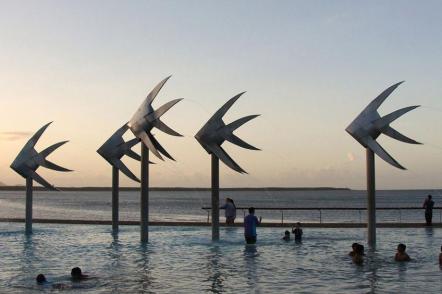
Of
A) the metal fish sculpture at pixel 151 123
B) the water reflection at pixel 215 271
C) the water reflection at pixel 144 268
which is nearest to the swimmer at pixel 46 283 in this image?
the water reflection at pixel 144 268

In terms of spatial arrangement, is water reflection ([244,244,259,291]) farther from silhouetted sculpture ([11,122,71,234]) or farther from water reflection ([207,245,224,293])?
silhouetted sculpture ([11,122,71,234])

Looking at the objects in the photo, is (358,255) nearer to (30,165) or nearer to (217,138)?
(217,138)

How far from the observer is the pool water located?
1792cm

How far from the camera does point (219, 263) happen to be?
22516 millimetres

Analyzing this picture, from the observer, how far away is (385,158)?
2572 cm

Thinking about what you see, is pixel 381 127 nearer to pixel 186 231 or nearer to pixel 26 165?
pixel 186 231

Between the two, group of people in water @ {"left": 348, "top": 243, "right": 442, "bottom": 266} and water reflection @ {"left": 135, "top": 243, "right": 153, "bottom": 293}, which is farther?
group of people in water @ {"left": 348, "top": 243, "right": 442, "bottom": 266}

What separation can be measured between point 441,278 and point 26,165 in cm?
2399

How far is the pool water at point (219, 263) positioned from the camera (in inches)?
706

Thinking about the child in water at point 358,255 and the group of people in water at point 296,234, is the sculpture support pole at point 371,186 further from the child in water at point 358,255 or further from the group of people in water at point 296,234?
the child in water at point 358,255

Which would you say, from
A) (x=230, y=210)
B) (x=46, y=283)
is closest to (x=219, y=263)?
(x=46, y=283)

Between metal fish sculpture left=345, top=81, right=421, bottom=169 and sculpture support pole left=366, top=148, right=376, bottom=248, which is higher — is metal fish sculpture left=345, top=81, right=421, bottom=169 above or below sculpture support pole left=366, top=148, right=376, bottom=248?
above

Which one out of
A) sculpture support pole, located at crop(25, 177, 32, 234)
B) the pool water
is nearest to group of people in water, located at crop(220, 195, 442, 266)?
the pool water

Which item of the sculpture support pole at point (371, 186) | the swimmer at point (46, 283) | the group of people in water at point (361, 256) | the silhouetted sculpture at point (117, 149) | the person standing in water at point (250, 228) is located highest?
the silhouetted sculpture at point (117, 149)
